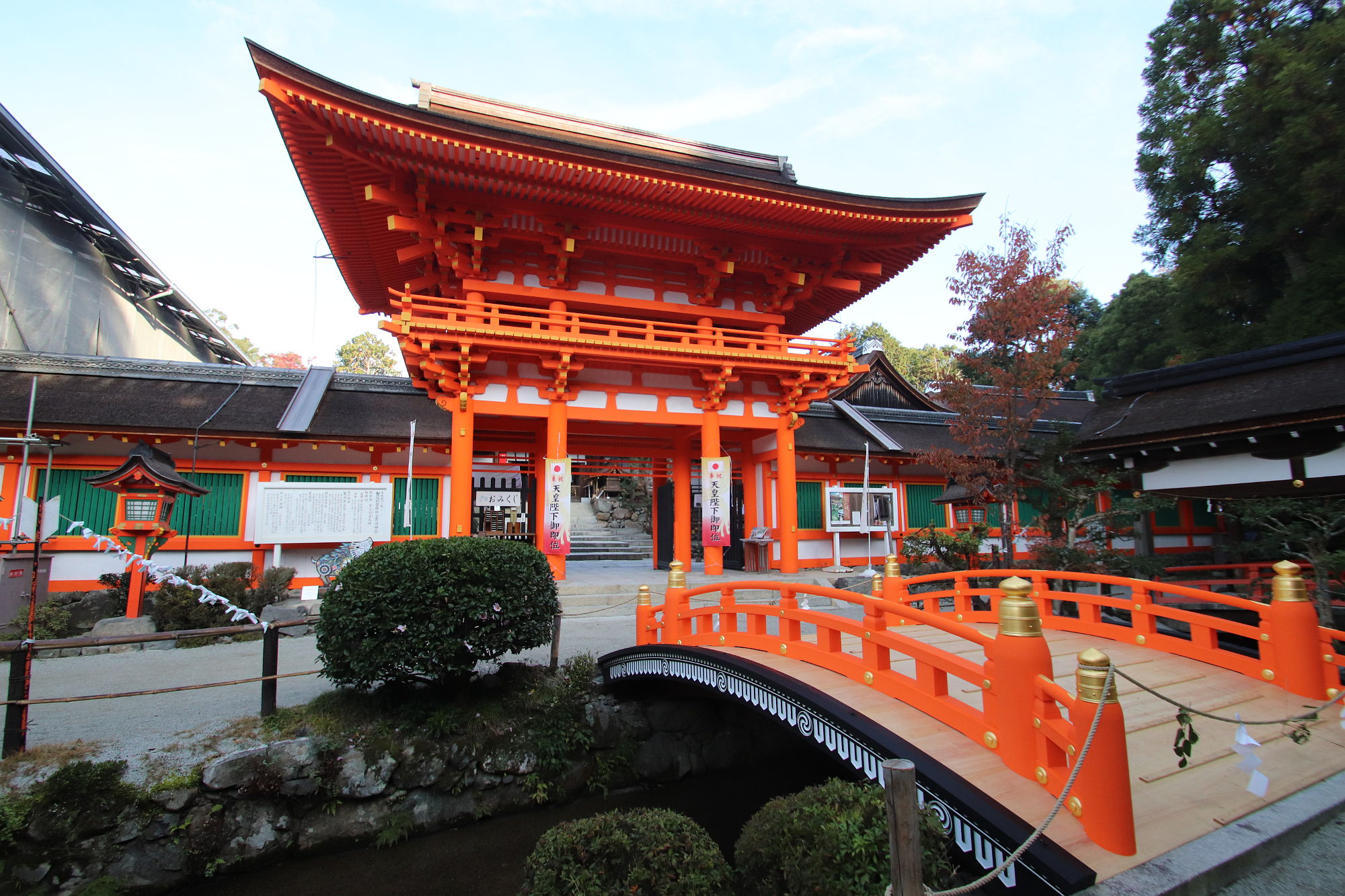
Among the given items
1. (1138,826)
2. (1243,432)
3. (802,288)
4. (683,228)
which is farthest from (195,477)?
(1243,432)

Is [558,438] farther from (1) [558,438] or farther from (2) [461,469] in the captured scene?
(2) [461,469]

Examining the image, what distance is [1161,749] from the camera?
11.8ft

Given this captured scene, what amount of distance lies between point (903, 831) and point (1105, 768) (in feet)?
3.87

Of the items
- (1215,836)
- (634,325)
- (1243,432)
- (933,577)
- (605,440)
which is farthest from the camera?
(605,440)

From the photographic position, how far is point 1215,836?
2863 millimetres

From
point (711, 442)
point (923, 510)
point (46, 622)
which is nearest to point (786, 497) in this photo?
point (711, 442)

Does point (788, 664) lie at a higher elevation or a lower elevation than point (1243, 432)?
lower

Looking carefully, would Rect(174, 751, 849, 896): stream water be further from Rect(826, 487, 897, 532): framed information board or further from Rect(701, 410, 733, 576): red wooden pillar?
Rect(826, 487, 897, 532): framed information board

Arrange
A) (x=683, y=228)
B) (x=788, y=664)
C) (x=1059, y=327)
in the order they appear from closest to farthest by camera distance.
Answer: (x=788, y=664) → (x=1059, y=327) → (x=683, y=228)

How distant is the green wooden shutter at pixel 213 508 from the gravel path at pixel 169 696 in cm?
294

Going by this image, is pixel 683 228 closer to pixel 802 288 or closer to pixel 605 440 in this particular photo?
pixel 802 288

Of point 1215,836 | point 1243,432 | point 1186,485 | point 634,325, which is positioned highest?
point 634,325

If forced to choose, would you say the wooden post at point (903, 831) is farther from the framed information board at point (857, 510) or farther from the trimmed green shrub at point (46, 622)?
the framed information board at point (857, 510)

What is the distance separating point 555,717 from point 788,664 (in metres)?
2.46
